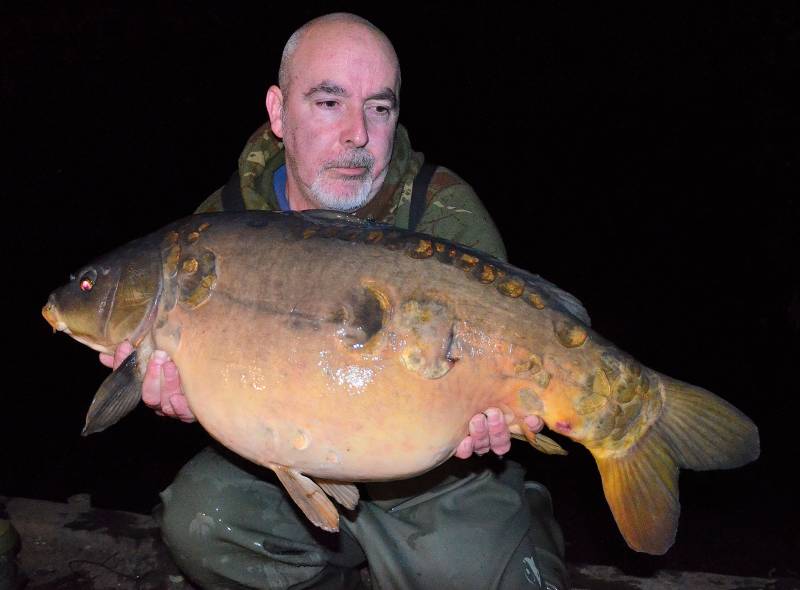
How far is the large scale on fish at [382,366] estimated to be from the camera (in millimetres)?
1608

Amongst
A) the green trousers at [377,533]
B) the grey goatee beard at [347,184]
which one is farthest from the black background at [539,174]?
the grey goatee beard at [347,184]

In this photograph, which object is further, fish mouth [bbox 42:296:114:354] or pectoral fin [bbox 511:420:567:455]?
fish mouth [bbox 42:296:114:354]

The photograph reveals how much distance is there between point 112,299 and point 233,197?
73 centimetres

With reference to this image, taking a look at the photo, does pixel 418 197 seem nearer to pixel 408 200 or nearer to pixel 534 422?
pixel 408 200

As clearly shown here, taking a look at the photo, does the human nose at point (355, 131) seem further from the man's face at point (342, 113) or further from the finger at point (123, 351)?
the finger at point (123, 351)

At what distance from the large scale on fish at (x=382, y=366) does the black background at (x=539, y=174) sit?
1.24m

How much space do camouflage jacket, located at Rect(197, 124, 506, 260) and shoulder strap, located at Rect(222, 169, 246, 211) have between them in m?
0.02

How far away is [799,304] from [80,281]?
7.62m

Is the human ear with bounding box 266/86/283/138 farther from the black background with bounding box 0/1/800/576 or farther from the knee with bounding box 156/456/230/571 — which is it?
the black background with bounding box 0/1/800/576

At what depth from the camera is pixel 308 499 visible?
1683 millimetres

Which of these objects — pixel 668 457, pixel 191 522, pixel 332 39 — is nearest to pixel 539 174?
pixel 332 39

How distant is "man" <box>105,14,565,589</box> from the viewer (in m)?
2.13

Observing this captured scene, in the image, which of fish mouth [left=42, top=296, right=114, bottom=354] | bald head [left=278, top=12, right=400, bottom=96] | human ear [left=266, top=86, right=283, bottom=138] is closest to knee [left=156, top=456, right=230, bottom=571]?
fish mouth [left=42, top=296, right=114, bottom=354]

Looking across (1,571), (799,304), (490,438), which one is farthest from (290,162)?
(799,304)
